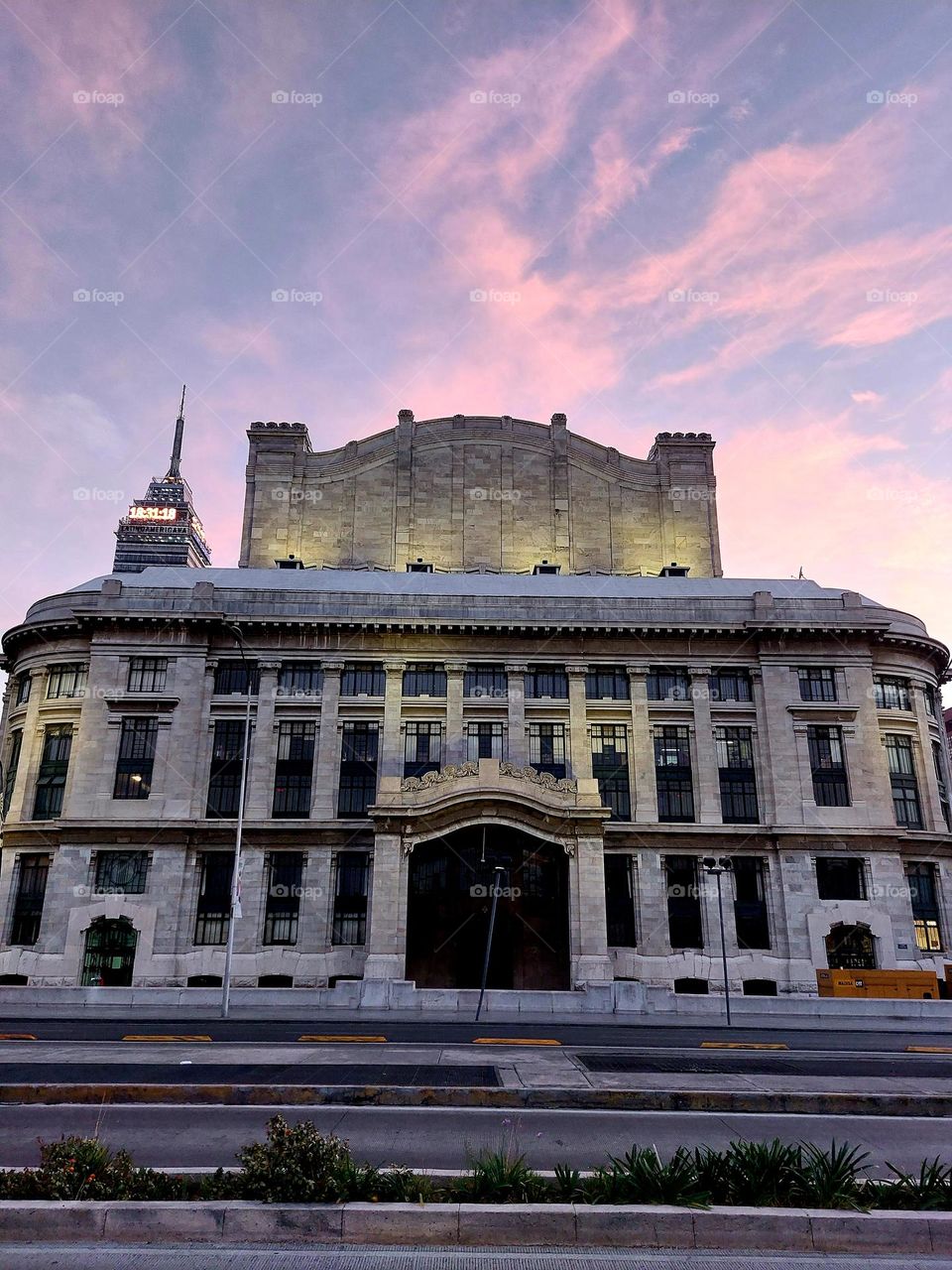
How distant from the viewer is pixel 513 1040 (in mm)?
26859

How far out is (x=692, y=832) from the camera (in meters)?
45.8

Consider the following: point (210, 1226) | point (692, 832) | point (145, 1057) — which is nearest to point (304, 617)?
point (692, 832)

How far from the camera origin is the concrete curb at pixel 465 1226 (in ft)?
32.4

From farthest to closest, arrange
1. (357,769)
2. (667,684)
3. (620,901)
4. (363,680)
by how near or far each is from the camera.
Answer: (667,684), (363,680), (357,769), (620,901)

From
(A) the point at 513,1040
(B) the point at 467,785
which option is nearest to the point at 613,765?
(B) the point at 467,785

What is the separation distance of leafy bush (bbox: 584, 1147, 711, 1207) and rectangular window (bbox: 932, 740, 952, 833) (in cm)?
4584

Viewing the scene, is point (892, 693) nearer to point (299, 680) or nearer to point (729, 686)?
point (729, 686)

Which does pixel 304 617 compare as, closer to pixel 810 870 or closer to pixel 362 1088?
pixel 810 870

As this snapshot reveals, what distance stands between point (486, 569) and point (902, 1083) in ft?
140

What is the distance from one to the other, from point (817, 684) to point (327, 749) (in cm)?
2726

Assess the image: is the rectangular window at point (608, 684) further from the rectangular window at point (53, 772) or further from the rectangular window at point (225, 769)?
the rectangular window at point (53, 772)

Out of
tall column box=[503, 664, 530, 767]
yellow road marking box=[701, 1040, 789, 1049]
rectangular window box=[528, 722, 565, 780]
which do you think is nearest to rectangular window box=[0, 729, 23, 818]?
tall column box=[503, 664, 530, 767]

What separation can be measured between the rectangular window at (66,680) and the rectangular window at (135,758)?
405 centimetres

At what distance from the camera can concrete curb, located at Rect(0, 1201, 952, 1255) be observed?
9867mm
